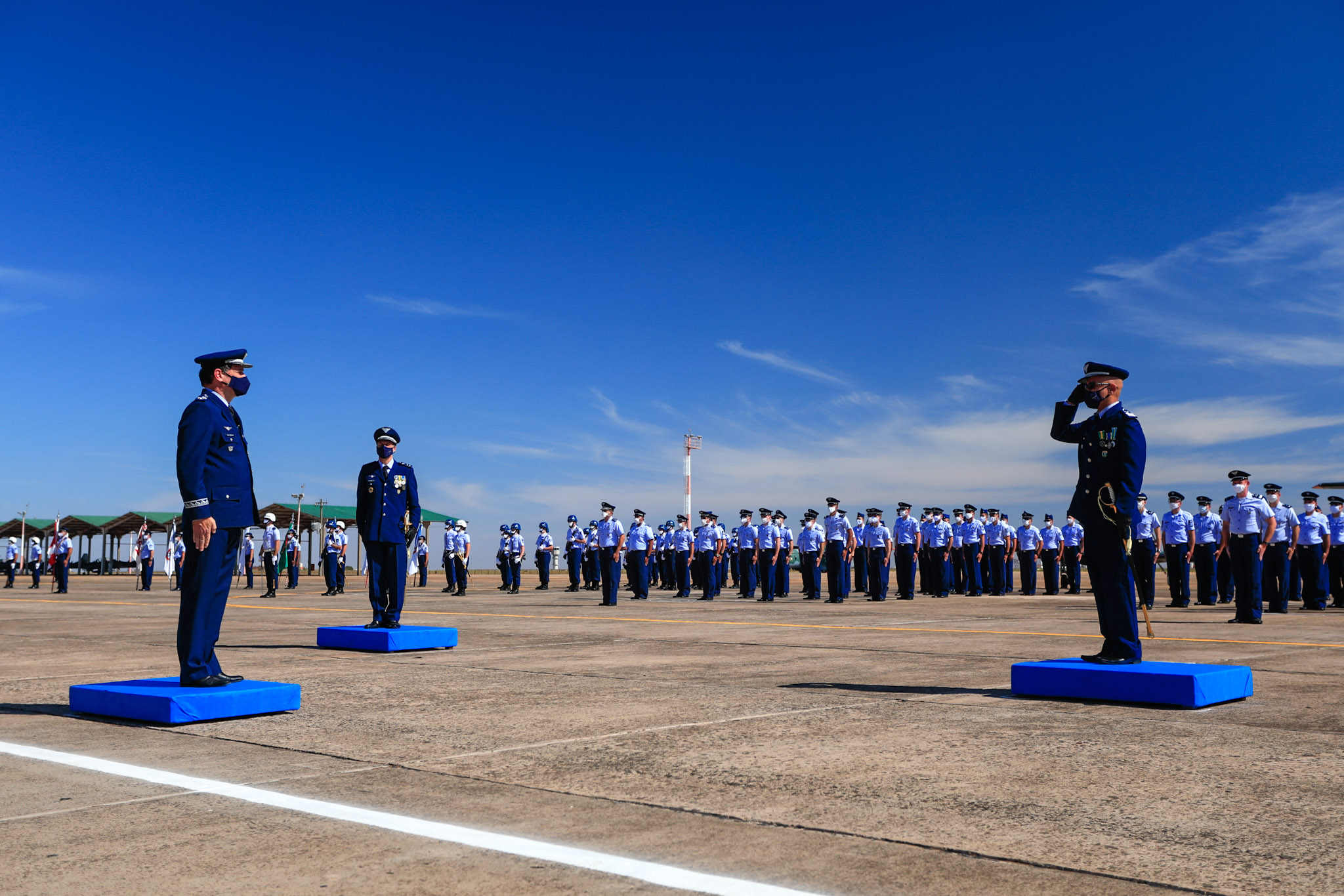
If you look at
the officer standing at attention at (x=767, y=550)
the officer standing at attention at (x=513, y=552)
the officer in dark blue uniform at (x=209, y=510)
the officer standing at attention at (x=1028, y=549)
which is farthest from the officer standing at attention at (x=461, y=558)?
the officer in dark blue uniform at (x=209, y=510)

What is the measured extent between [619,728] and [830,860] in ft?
8.39

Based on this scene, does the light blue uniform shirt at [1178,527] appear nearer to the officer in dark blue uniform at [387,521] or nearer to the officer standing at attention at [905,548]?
the officer standing at attention at [905,548]

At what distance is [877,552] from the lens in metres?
24.7

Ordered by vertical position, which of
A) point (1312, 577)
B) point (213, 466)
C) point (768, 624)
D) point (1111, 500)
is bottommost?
point (768, 624)

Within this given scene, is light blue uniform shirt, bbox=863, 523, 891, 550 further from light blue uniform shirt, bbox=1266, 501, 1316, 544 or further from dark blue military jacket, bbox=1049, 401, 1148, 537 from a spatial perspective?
dark blue military jacket, bbox=1049, 401, 1148, 537

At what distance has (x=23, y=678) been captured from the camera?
841 centimetres

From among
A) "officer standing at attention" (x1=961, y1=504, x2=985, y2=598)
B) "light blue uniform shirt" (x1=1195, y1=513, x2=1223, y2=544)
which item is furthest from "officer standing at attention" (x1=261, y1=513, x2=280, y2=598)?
"light blue uniform shirt" (x1=1195, y1=513, x2=1223, y2=544)

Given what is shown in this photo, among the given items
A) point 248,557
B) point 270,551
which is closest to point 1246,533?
point 270,551

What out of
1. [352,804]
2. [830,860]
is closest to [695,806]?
[830,860]

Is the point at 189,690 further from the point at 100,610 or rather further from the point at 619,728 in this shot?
the point at 100,610

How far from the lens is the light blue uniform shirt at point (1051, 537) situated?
89.5 feet

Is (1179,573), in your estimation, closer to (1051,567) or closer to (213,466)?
(1051,567)

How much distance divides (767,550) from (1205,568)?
29.5 ft

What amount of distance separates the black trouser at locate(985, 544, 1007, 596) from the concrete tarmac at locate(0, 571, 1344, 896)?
17.7m
